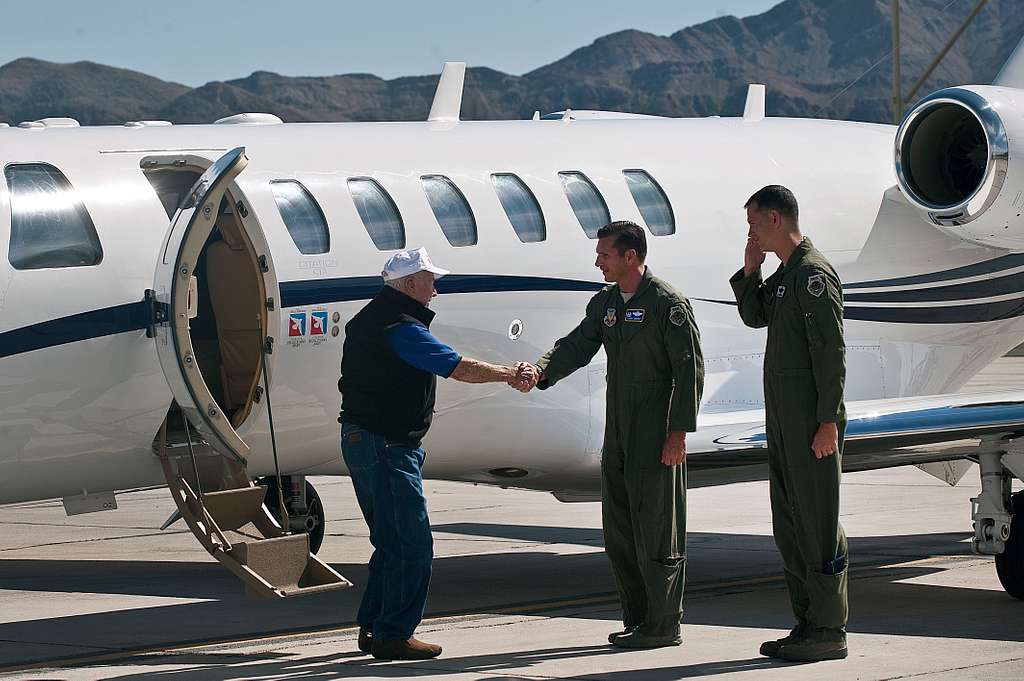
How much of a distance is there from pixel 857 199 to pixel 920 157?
39.7 inches

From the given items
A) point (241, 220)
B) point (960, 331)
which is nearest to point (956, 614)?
point (960, 331)

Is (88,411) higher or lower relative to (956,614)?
higher

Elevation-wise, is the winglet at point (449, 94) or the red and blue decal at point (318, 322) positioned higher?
the winglet at point (449, 94)

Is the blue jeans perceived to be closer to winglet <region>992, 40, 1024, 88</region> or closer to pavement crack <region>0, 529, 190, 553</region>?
winglet <region>992, 40, 1024, 88</region>

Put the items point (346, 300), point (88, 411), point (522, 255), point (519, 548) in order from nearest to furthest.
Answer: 1. point (88, 411)
2. point (346, 300)
3. point (522, 255)
4. point (519, 548)

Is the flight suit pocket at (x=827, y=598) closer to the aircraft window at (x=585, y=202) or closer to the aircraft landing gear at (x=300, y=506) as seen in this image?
the aircraft window at (x=585, y=202)

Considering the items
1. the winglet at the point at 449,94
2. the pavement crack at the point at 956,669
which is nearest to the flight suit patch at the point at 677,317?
the pavement crack at the point at 956,669

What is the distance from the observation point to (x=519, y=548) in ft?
50.6

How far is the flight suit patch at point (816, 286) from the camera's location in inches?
365

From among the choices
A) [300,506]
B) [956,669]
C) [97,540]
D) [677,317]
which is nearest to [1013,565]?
[956,669]

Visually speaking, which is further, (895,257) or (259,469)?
(895,257)

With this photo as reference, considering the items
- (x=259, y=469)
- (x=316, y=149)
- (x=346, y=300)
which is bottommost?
(x=259, y=469)

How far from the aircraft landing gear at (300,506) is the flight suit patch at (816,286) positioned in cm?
600

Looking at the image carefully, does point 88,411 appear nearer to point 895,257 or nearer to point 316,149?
point 316,149
